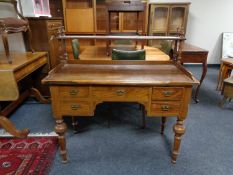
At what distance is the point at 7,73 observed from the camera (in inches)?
66.9

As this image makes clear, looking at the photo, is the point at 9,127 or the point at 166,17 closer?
the point at 9,127

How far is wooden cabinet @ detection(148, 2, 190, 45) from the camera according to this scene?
4050 mm

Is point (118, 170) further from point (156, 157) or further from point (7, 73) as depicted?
point (7, 73)

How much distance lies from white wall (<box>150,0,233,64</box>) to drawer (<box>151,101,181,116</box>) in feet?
12.0

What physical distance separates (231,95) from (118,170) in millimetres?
1961

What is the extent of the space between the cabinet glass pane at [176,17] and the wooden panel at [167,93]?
323 cm

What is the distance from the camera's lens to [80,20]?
4.11 meters

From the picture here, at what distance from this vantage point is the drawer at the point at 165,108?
1.46 m

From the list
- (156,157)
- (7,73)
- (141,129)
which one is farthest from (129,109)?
(7,73)

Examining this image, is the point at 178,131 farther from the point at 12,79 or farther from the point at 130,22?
the point at 130,22

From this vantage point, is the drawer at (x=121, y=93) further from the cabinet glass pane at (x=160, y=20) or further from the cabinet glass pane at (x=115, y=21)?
the cabinet glass pane at (x=160, y=20)

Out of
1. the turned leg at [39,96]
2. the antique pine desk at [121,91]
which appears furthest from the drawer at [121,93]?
the turned leg at [39,96]

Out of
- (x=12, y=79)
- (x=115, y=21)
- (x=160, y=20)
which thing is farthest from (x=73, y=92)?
(x=160, y=20)

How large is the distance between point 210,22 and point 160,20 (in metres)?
1.29
